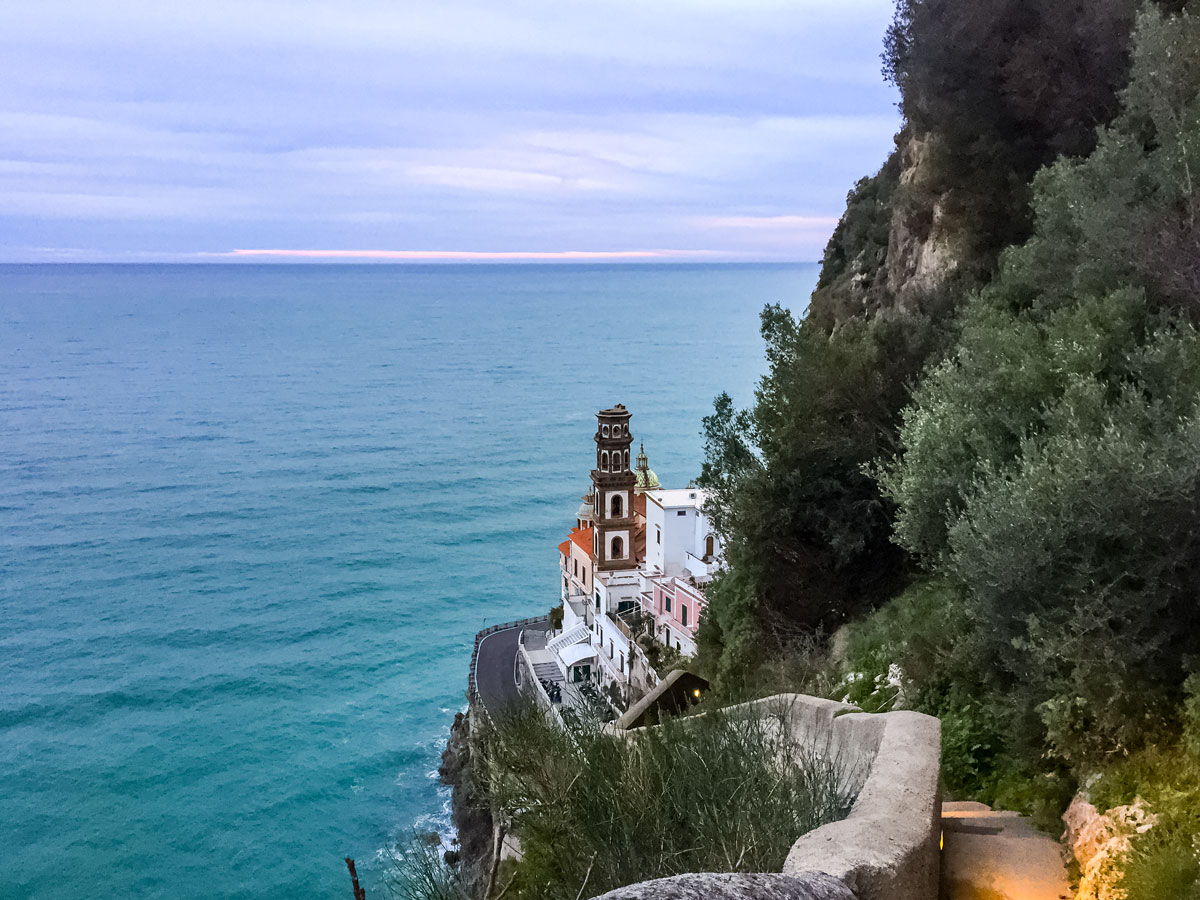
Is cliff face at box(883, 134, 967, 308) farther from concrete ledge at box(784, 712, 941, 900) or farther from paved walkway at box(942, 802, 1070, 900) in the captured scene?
concrete ledge at box(784, 712, 941, 900)

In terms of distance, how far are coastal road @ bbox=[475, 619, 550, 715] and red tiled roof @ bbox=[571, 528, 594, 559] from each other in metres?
5.42

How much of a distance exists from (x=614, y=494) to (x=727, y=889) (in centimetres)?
3744

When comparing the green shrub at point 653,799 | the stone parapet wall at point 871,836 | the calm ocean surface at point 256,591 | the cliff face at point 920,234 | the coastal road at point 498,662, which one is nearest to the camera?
the stone parapet wall at point 871,836

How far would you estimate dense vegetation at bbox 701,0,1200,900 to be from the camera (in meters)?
7.79

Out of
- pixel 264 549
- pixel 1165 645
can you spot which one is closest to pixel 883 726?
pixel 1165 645

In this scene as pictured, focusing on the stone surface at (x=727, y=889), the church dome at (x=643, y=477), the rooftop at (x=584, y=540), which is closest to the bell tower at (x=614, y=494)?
the rooftop at (x=584, y=540)

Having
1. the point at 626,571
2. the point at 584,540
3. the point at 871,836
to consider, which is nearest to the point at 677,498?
the point at 626,571

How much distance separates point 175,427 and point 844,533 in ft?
284

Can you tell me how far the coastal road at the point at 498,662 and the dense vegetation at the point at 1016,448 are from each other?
2005cm

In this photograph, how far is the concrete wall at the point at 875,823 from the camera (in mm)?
4449

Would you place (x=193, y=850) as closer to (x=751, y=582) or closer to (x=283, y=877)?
(x=283, y=877)

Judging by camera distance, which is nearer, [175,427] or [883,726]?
[883,726]

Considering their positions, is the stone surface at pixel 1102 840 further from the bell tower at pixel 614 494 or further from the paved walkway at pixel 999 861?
the bell tower at pixel 614 494

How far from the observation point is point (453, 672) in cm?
4538
